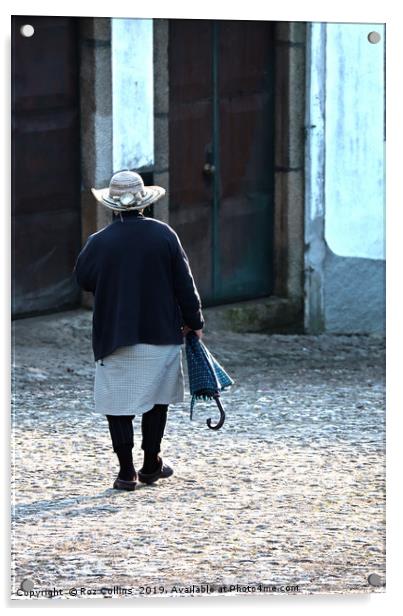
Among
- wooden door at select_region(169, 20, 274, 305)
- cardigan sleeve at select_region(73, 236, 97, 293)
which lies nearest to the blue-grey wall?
wooden door at select_region(169, 20, 274, 305)

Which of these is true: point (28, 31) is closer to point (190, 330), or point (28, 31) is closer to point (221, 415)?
point (190, 330)

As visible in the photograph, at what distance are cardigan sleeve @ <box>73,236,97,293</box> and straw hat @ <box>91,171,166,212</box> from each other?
139 millimetres

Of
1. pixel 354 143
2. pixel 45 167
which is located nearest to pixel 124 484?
pixel 45 167

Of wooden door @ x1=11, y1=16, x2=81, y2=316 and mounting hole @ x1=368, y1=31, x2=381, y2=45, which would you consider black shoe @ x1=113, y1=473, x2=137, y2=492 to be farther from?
mounting hole @ x1=368, y1=31, x2=381, y2=45

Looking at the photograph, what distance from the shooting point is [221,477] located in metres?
8.15

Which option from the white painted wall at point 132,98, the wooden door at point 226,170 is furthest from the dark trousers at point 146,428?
the white painted wall at point 132,98

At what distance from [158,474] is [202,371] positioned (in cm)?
36

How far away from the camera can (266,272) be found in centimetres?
854

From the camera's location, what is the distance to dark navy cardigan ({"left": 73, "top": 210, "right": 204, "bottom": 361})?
7969 mm

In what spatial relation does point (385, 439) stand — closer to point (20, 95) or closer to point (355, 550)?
point (355, 550)

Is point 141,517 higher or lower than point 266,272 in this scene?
lower

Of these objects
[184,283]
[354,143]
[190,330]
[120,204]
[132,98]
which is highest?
[132,98]
